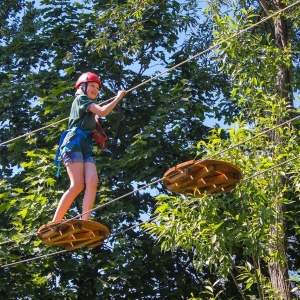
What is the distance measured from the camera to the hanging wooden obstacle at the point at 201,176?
6.36m

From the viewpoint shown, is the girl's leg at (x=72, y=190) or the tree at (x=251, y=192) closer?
the girl's leg at (x=72, y=190)

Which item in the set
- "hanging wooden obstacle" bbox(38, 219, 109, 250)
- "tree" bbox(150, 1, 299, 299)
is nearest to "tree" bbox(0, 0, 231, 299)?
"tree" bbox(150, 1, 299, 299)

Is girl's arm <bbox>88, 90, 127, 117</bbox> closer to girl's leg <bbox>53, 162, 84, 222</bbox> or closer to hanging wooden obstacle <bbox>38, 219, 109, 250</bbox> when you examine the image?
girl's leg <bbox>53, 162, 84, 222</bbox>

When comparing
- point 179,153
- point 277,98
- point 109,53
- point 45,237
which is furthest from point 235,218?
point 109,53

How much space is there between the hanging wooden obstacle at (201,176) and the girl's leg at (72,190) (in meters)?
0.61

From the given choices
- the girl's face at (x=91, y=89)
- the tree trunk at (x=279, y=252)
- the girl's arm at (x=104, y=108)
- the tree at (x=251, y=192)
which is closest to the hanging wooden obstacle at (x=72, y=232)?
the girl's arm at (x=104, y=108)

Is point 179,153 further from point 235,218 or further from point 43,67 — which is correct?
point 235,218

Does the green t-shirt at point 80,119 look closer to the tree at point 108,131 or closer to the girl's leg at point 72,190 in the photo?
the girl's leg at point 72,190

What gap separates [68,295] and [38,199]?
1402mm

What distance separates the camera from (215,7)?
10.5m

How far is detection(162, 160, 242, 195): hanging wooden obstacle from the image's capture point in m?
6.36

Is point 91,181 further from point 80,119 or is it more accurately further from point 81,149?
point 80,119

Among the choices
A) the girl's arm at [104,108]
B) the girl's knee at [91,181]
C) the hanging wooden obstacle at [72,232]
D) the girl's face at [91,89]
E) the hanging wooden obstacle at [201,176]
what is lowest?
the hanging wooden obstacle at [72,232]

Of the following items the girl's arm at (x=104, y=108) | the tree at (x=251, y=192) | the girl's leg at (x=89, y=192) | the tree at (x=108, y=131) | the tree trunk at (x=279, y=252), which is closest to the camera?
the girl's arm at (x=104, y=108)
